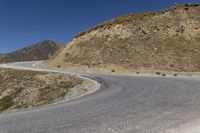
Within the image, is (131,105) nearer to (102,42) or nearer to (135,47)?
(135,47)

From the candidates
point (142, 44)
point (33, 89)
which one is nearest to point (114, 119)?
point (33, 89)

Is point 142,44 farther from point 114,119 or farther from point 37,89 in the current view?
point 114,119

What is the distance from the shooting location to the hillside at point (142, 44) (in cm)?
4722

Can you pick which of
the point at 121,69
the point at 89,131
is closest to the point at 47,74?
the point at 121,69

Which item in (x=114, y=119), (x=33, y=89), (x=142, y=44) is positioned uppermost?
(x=142, y=44)

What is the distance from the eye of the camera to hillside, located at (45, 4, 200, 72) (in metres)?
47.2

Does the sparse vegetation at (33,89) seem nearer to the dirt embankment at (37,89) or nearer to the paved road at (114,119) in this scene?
the dirt embankment at (37,89)

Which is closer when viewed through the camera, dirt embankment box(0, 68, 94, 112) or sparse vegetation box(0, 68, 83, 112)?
dirt embankment box(0, 68, 94, 112)

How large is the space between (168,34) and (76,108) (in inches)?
1724

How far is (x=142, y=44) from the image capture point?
53.5 meters

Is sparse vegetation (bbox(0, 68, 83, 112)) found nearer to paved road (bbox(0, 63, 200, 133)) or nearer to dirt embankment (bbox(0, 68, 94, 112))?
dirt embankment (bbox(0, 68, 94, 112))

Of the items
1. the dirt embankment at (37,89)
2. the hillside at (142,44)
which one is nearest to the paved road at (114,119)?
the dirt embankment at (37,89)

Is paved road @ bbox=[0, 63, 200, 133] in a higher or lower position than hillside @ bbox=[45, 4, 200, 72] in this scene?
lower

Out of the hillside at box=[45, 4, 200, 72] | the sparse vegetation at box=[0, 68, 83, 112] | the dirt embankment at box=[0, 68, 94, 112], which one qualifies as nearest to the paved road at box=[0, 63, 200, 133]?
the dirt embankment at box=[0, 68, 94, 112]
